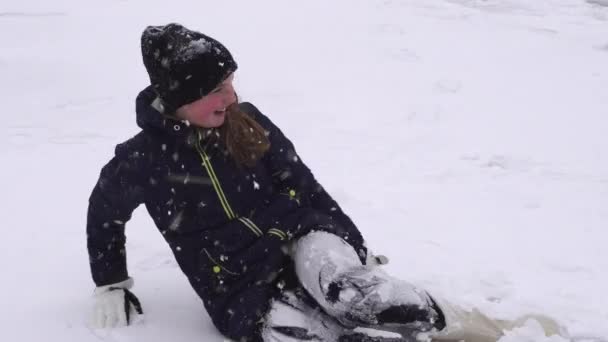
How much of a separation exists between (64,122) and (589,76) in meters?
4.96

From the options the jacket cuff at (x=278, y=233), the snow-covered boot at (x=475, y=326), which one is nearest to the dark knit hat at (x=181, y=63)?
the jacket cuff at (x=278, y=233)

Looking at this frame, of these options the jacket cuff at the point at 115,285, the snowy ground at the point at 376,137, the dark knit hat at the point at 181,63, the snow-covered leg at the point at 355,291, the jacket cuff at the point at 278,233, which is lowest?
the snowy ground at the point at 376,137

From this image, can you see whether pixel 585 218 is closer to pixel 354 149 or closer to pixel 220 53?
pixel 354 149

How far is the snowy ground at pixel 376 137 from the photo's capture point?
9.27 ft

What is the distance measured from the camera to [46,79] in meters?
5.62

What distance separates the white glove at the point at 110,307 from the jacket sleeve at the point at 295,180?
727 mm

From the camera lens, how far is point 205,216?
7.37 ft

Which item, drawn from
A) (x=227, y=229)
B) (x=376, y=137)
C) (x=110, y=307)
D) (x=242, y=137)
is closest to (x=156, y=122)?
(x=242, y=137)

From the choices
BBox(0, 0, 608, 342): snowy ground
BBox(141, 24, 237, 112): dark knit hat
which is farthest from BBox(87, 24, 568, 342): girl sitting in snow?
BBox(0, 0, 608, 342): snowy ground

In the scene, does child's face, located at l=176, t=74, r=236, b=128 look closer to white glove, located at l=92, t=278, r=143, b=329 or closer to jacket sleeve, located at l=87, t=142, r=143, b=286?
jacket sleeve, located at l=87, t=142, r=143, b=286

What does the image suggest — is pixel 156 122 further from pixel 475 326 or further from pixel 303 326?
pixel 475 326

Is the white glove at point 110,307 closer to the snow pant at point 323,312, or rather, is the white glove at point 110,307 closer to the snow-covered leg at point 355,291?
the snow pant at point 323,312

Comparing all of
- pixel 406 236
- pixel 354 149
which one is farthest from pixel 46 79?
pixel 406 236

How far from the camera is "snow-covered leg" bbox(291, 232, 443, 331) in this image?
207 centimetres
